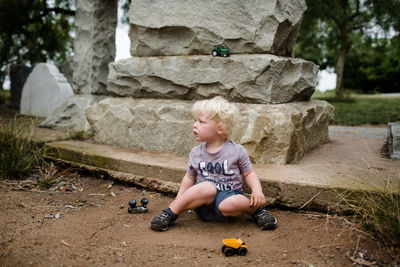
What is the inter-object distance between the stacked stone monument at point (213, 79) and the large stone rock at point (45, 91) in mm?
1742

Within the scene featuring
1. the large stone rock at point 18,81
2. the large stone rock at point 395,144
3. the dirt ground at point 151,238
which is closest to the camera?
the dirt ground at point 151,238

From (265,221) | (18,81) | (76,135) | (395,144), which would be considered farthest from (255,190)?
(18,81)

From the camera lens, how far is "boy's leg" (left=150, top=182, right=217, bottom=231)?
1985 millimetres

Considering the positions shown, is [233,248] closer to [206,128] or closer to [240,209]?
[240,209]

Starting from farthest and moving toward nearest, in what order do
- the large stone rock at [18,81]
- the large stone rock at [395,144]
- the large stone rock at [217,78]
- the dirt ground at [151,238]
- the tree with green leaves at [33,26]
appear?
the large stone rock at [18,81] < the tree with green leaves at [33,26] < the large stone rock at [395,144] < the large stone rock at [217,78] < the dirt ground at [151,238]

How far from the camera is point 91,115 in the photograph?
11.1 ft

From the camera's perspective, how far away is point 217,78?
2.78 meters

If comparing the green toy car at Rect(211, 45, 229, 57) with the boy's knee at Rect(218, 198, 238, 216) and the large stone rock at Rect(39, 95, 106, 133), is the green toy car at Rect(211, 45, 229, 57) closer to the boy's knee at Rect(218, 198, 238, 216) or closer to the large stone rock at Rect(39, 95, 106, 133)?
the boy's knee at Rect(218, 198, 238, 216)

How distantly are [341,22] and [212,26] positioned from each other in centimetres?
1076

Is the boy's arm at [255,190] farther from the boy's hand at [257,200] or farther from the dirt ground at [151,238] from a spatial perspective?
the dirt ground at [151,238]

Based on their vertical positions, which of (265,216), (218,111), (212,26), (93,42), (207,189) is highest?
(212,26)

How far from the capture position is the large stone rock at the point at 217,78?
263 cm

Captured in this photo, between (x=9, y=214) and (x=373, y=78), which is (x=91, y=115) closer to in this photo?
(x=9, y=214)

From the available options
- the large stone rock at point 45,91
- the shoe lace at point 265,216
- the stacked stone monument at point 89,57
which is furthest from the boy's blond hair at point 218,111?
the large stone rock at point 45,91
